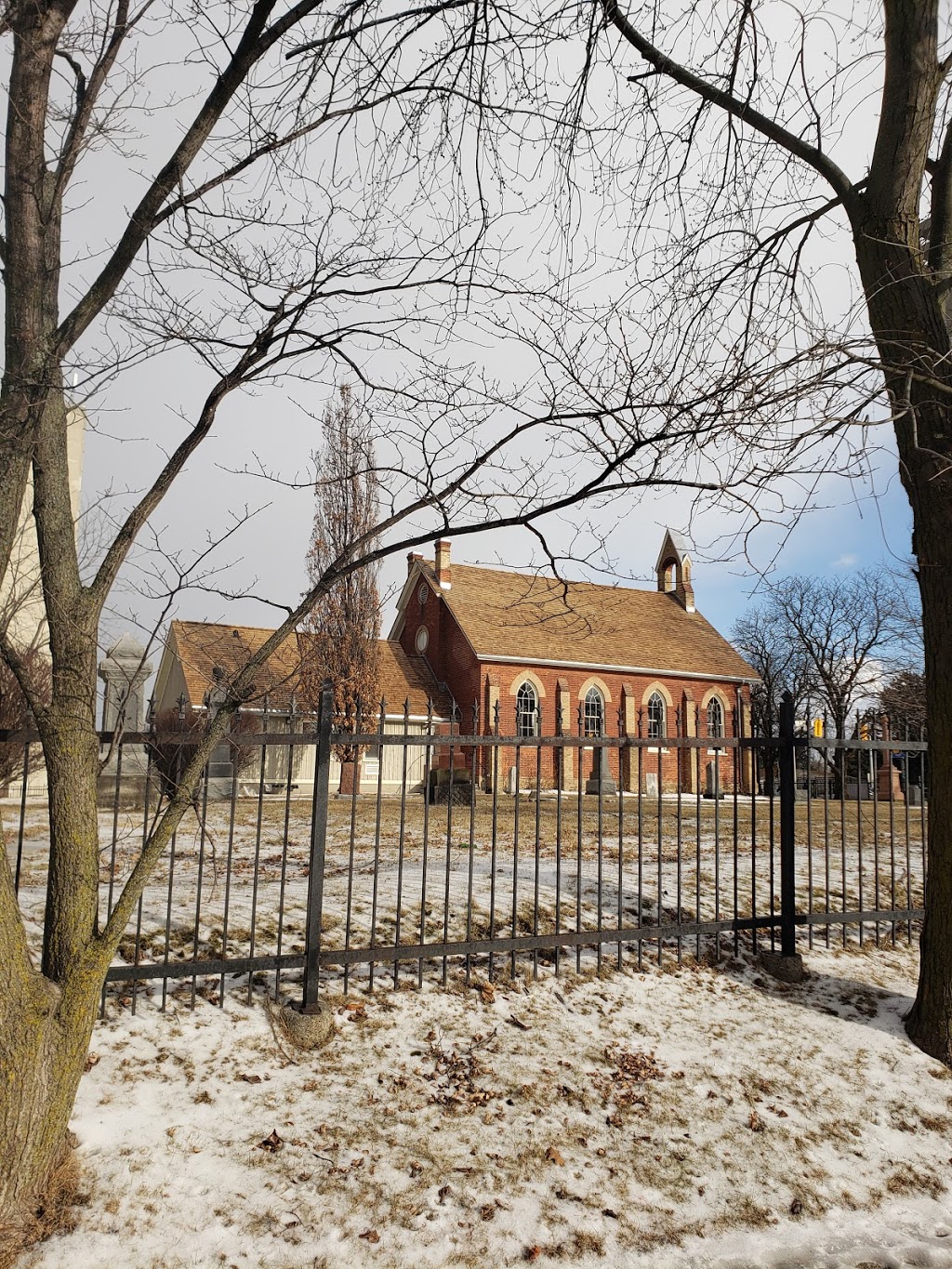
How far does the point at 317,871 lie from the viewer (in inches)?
184

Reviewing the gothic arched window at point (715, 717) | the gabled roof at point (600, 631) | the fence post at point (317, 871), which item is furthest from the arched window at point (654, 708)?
the fence post at point (317, 871)

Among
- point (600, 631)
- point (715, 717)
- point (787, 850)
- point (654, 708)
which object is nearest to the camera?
point (787, 850)

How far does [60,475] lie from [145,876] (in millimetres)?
1802

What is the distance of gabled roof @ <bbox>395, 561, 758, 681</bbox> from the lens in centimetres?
2802

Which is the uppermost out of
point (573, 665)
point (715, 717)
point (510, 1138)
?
point (573, 665)

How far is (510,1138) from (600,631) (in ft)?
86.3

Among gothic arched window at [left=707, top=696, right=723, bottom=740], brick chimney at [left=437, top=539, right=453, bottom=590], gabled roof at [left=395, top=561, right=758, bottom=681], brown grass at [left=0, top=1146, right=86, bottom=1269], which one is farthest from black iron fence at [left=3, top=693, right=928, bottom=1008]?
gothic arched window at [left=707, top=696, right=723, bottom=740]

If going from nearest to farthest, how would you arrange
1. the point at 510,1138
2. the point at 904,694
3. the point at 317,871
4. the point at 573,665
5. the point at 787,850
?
the point at 510,1138 < the point at 317,871 < the point at 787,850 < the point at 573,665 < the point at 904,694

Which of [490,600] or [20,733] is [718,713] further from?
[20,733]

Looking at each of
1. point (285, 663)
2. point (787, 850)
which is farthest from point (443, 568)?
point (787, 850)

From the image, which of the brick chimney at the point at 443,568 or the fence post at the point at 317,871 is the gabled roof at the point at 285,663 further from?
the fence post at the point at 317,871

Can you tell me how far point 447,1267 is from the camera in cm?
309

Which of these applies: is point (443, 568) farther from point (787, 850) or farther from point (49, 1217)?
point (49, 1217)

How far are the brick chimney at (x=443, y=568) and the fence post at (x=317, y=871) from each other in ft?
81.2
